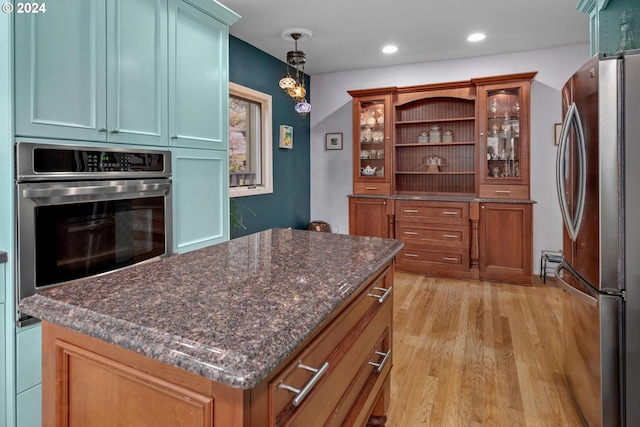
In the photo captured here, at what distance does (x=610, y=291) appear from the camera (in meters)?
1.62

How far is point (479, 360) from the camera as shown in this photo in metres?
2.51

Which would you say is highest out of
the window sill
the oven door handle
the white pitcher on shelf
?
the white pitcher on shelf

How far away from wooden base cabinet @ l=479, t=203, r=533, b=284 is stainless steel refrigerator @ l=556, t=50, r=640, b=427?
2.49 meters

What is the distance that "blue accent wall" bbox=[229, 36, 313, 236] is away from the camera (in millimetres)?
4191

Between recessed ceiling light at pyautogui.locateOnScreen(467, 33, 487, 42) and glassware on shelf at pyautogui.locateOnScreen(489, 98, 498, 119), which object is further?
glassware on shelf at pyautogui.locateOnScreen(489, 98, 498, 119)

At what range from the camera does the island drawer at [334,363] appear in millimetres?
831

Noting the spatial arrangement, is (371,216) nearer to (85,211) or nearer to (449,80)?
(449,80)

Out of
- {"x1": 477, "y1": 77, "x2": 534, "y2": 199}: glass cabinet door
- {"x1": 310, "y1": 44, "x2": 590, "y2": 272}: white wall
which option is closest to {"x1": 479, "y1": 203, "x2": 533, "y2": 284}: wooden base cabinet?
{"x1": 477, "y1": 77, "x2": 534, "y2": 199}: glass cabinet door

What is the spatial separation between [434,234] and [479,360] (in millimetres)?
2174

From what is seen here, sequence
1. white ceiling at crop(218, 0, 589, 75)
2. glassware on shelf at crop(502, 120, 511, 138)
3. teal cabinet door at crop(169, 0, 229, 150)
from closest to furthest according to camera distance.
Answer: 1. teal cabinet door at crop(169, 0, 229, 150)
2. white ceiling at crop(218, 0, 589, 75)
3. glassware on shelf at crop(502, 120, 511, 138)

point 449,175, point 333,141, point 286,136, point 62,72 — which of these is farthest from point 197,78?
point 449,175

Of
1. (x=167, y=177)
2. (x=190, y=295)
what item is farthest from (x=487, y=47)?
(x=190, y=295)

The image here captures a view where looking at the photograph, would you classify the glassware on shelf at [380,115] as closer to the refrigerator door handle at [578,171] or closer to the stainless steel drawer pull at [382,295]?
the refrigerator door handle at [578,171]

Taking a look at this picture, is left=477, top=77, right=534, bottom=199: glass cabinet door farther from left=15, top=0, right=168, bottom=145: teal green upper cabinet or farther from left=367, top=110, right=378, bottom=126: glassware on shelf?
left=15, top=0, right=168, bottom=145: teal green upper cabinet
